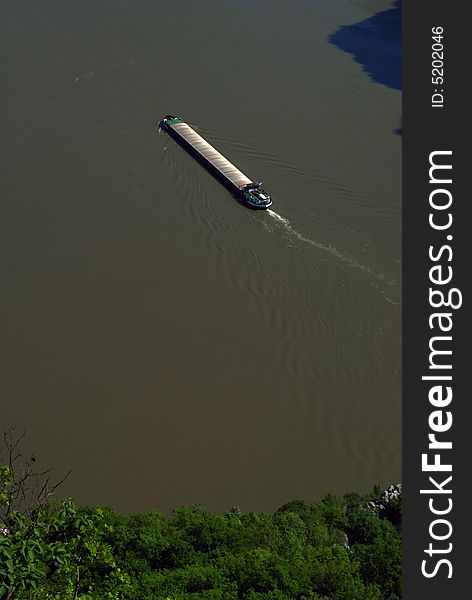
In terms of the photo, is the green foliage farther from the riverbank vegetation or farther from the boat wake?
the boat wake

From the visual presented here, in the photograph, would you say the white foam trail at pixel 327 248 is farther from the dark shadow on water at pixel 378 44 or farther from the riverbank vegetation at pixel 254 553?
the dark shadow on water at pixel 378 44

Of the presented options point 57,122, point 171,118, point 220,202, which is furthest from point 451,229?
point 57,122

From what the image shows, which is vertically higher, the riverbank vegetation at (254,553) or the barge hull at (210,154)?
the barge hull at (210,154)

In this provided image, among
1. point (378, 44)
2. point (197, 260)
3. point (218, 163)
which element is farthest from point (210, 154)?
point (378, 44)

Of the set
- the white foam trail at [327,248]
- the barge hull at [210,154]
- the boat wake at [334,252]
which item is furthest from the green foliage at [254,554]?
the barge hull at [210,154]

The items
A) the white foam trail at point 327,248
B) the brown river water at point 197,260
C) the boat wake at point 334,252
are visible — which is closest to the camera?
the brown river water at point 197,260

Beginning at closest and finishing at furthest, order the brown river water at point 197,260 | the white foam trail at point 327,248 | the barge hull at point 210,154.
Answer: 1. the brown river water at point 197,260
2. the white foam trail at point 327,248
3. the barge hull at point 210,154

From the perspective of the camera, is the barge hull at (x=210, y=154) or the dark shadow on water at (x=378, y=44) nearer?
the barge hull at (x=210, y=154)
